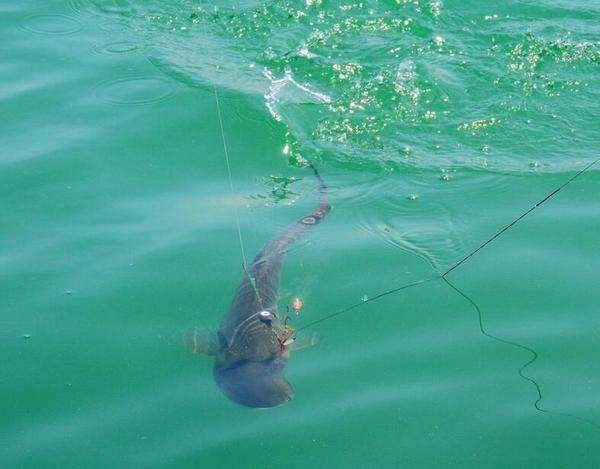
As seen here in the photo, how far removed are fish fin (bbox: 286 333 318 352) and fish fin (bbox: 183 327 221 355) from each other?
1.45 ft

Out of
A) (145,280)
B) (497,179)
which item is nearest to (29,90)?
(145,280)

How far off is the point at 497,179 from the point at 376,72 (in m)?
1.88

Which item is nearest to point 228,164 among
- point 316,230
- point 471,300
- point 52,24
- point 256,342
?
point 316,230

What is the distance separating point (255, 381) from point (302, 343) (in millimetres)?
459

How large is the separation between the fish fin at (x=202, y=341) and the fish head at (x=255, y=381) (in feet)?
0.29

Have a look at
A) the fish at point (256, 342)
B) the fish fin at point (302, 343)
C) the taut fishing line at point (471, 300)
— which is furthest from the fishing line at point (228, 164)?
the fish fin at point (302, 343)

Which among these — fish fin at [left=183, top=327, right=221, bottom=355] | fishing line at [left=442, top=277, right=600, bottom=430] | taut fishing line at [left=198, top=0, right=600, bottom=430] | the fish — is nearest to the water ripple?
taut fishing line at [left=198, top=0, right=600, bottom=430]

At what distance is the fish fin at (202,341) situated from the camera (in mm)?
5043

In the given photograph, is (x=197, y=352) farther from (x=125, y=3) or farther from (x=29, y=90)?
(x=125, y=3)

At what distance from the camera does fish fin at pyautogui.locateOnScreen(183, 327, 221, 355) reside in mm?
5043

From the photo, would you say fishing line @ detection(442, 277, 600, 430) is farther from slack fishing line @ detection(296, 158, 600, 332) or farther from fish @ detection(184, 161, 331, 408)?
fish @ detection(184, 161, 331, 408)

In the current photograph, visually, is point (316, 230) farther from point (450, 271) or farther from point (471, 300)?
point (471, 300)

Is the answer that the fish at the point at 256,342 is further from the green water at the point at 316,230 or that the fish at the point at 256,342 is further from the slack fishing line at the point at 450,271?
the slack fishing line at the point at 450,271

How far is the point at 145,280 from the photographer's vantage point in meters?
5.65
